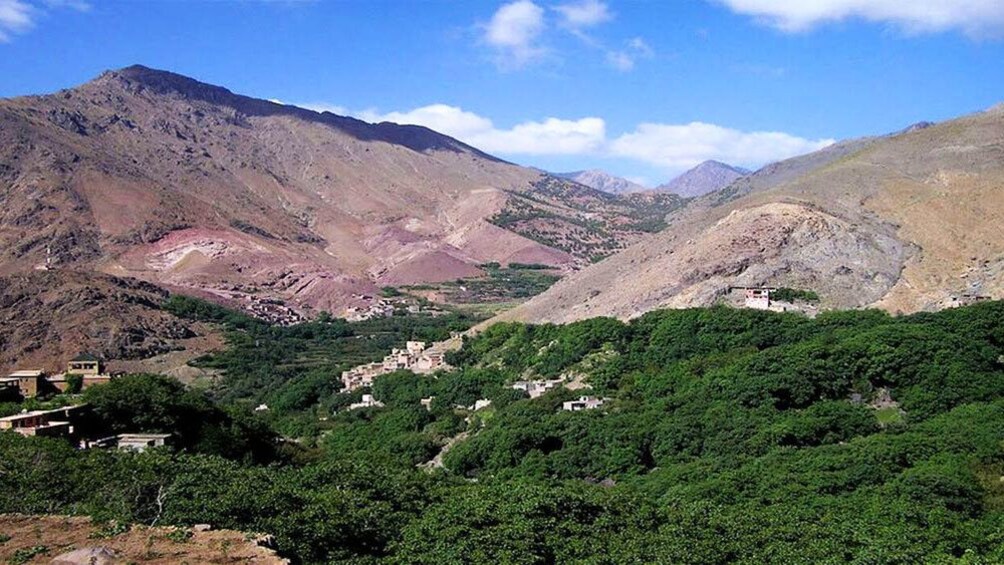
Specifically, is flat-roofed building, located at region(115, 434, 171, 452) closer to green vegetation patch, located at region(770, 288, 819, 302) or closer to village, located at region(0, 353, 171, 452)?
village, located at region(0, 353, 171, 452)

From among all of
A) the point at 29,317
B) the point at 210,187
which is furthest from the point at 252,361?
the point at 210,187

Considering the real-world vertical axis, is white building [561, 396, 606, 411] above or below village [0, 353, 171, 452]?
below

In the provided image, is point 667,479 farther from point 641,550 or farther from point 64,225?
point 64,225

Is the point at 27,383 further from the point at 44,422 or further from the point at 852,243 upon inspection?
the point at 852,243

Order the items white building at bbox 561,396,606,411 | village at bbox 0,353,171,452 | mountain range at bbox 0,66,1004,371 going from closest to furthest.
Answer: village at bbox 0,353,171,452 → white building at bbox 561,396,606,411 → mountain range at bbox 0,66,1004,371

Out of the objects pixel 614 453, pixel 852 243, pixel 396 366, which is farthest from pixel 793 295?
pixel 396 366

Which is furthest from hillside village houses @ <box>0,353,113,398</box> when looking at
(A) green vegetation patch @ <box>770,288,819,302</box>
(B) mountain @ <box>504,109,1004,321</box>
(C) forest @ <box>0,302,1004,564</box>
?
(A) green vegetation patch @ <box>770,288,819,302</box>
